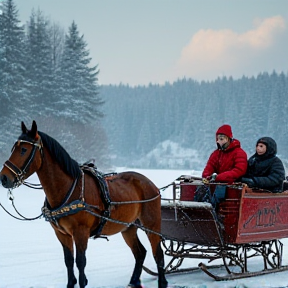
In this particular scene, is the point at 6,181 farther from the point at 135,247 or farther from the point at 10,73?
the point at 10,73

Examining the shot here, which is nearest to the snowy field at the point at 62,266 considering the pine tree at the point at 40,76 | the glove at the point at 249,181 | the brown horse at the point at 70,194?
the brown horse at the point at 70,194

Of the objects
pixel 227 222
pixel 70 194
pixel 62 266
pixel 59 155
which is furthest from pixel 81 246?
pixel 62 266

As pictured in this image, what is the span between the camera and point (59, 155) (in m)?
5.99

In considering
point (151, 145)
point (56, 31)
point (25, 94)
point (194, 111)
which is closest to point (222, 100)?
point (194, 111)

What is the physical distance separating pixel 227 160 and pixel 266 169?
68cm

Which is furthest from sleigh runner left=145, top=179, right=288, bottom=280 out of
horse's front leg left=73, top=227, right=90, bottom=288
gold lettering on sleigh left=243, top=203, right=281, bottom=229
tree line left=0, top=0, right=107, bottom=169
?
tree line left=0, top=0, right=107, bottom=169

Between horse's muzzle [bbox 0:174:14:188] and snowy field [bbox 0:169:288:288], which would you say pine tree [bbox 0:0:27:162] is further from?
horse's muzzle [bbox 0:174:14:188]

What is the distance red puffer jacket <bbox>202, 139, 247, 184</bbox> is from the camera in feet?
24.8

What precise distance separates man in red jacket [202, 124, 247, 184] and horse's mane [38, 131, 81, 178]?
256 cm

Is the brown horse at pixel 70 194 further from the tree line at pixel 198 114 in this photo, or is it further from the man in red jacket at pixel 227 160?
the tree line at pixel 198 114

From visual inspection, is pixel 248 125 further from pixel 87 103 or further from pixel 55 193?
pixel 55 193

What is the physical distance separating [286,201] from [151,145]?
11004cm

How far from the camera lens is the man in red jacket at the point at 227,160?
757cm

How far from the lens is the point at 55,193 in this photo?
5988 millimetres
